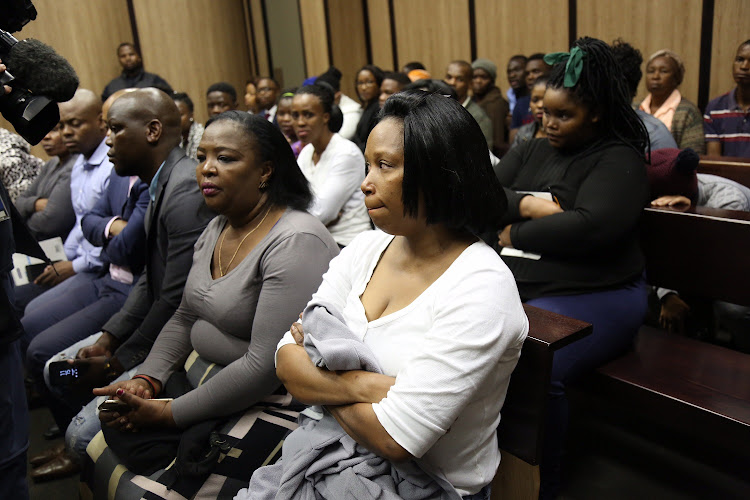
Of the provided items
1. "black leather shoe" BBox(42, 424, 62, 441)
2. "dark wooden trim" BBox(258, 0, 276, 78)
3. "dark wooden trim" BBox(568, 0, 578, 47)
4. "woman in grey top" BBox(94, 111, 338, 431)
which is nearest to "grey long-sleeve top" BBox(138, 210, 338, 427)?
"woman in grey top" BBox(94, 111, 338, 431)

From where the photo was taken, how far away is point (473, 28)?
643cm

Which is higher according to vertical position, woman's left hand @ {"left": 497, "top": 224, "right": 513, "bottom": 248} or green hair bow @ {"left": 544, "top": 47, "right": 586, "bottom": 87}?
green hair bow @ {"left": 544, "top": 47, "right": 586, "bottom": 87}

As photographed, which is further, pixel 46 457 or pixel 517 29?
pixel 517 29

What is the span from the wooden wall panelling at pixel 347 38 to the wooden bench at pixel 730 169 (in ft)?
17.4

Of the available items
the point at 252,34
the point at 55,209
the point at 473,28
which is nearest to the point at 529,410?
the point at 55,209

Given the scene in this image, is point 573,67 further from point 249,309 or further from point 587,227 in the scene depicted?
point 249,309

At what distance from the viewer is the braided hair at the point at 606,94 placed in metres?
1.93

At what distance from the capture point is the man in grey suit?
6.63 ft

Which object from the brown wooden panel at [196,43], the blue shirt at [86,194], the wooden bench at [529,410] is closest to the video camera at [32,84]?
the wooden bench at [529,410]

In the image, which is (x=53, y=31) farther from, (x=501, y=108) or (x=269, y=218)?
(x=269, y=218)

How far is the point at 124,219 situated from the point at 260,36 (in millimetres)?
6551

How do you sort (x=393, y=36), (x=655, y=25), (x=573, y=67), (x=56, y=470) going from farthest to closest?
(x=393, y=36) → (x=655, y=25) → (x=56, y=470) → (x=573, y=67)

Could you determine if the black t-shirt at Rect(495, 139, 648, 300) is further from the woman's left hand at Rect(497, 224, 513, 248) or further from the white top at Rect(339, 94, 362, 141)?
the white top at Rect(339, 94, 362, 141)

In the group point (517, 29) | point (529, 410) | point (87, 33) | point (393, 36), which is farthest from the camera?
point (393, 36)
